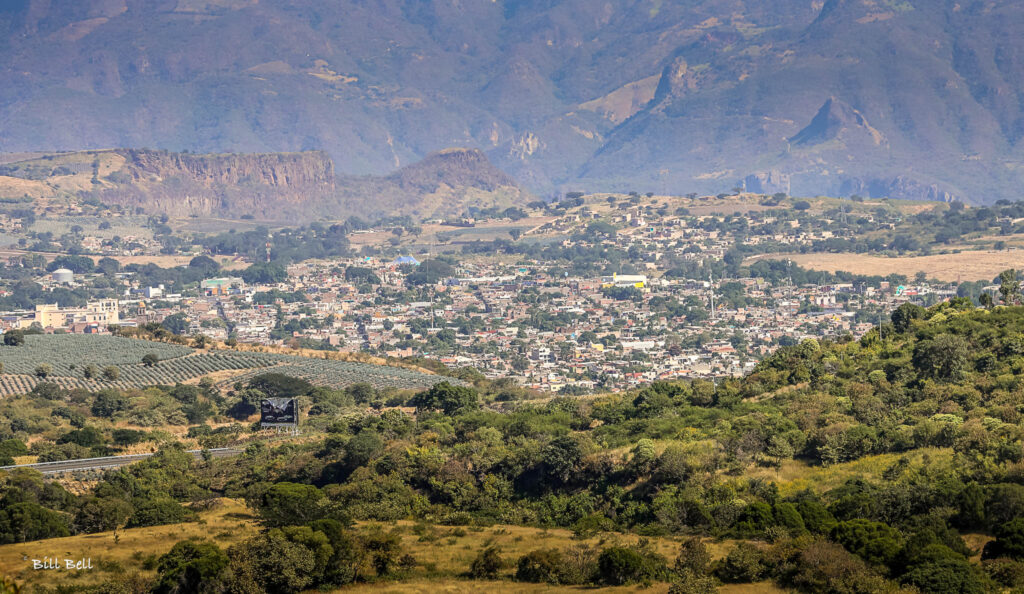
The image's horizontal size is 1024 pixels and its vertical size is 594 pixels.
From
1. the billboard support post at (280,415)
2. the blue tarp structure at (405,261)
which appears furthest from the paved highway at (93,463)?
the blue tarp structure at (405,261)

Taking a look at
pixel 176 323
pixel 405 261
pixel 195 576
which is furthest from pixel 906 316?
pixel 405 261

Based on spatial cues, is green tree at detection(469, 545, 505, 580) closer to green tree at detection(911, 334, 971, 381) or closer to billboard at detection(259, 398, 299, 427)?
green tree at detection(911, 334, 971, 381)

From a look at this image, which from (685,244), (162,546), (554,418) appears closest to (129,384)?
(554,418)

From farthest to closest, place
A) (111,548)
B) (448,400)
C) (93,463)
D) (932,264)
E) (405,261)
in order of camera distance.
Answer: (405,261) < (932,264) < (448,400) < (93,463) < (111,548)

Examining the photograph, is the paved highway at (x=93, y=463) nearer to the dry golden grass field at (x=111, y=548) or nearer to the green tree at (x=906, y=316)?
the dry golden grass field at (x=111, y=548)

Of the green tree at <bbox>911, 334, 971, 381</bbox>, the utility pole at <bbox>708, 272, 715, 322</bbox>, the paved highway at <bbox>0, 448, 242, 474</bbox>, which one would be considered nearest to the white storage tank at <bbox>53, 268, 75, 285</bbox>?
the utility pole at <bbox>708, 272, 715, 322</bbox>

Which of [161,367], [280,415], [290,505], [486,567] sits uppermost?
[161,367]

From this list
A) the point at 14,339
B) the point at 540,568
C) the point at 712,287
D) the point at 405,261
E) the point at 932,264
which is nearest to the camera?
the point at 540,568

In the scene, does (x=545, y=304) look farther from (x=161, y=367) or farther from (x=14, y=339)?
(x=161, y=367)
